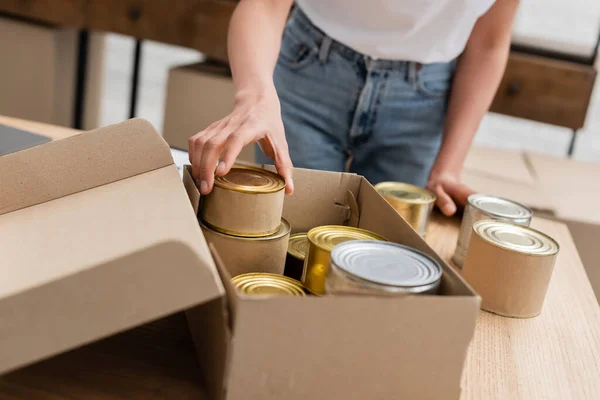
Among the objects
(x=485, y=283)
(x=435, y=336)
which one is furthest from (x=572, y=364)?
(x=435, y=336)

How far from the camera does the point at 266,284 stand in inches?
26.2

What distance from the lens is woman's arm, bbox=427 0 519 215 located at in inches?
50.8

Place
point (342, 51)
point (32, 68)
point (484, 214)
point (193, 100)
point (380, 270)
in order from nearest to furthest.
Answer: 1. point (380, 270)
2. point (484, 214)
3. point (342, 51)
4. point (193, 100)
5. point (32, 68)

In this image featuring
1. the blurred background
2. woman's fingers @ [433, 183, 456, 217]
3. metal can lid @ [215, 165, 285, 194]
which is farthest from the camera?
the blurred background

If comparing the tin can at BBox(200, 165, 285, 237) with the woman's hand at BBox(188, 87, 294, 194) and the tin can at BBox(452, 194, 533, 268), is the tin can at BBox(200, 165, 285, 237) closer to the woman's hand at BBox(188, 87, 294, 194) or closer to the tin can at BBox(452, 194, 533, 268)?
the woman's hand at BBox(188, 87, 294, 194)

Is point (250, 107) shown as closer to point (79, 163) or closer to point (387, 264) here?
point (79, 163)

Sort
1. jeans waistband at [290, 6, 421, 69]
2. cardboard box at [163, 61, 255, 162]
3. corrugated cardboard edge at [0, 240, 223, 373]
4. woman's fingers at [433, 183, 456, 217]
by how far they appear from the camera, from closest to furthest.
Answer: corrugated cardboard edge at [0, 240, 223, 373] < woman's fingers at [433, 183, 456, 217] < jeans waistband at [290, 6, 421, 69] < cardboard box at [163, 61, 255, 162]

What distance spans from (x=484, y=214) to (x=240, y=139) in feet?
1.22

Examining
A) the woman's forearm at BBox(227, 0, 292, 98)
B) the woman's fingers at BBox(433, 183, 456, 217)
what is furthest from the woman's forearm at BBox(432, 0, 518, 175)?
the woman's forearm at BBox(227, 0, 292, 98)

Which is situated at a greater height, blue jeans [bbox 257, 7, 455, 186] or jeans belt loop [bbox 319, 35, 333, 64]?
jeans belt loop [bbox 319, 35, 333, 64]

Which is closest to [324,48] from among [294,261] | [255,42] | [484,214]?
[255,42]

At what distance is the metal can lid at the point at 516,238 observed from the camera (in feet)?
2.65

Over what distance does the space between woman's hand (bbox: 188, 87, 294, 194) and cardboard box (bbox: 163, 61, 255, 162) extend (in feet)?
5.98

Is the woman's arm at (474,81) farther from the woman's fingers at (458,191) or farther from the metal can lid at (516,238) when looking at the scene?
the metal can lid at (516,238)
